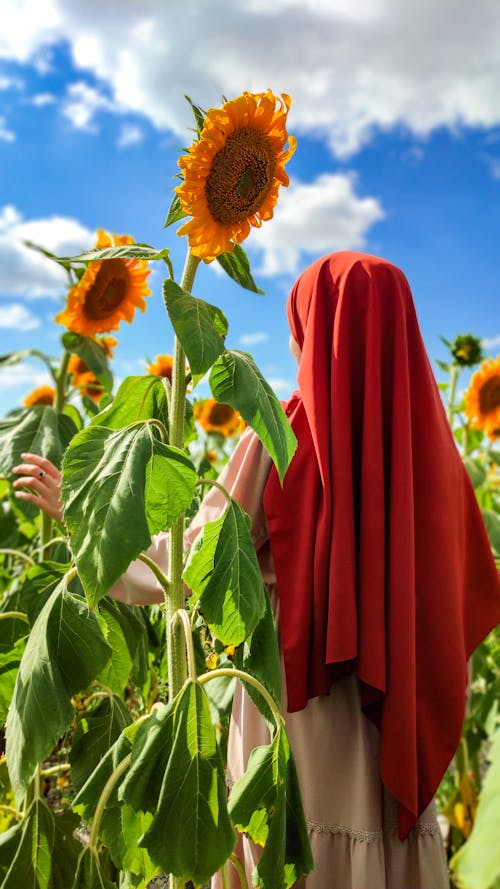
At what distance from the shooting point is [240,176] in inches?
49.6

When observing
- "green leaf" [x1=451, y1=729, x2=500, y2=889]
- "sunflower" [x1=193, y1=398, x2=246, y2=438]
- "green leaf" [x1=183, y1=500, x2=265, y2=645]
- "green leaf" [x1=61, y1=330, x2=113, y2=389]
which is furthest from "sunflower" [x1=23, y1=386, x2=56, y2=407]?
"green leaf" [x1=451, y1=729, x2=500, y2=889]

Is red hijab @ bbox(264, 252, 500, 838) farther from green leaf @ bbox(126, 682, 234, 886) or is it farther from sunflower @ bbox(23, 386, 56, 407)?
sunflower @ bbox(23, 386, 56, 407)

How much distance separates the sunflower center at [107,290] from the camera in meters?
2.06

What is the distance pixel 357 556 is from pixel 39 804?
2.77ft

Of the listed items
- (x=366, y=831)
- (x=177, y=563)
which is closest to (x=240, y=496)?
(x=177, y=563)

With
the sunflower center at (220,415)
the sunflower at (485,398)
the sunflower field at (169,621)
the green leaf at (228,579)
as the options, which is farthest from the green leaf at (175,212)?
the sunflower center at (220,415)

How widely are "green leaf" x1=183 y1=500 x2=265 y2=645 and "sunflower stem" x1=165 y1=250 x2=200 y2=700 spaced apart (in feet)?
0.16

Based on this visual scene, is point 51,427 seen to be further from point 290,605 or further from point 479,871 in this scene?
point 479,871

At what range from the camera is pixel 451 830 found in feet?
8.93

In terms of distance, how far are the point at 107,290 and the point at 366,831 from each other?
1492 mm

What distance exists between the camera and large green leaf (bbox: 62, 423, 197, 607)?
1.01m

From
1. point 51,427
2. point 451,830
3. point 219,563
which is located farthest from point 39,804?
point 451,830

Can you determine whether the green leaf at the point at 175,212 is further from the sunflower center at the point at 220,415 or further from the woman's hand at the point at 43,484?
the sunflower center at the point at 220,415

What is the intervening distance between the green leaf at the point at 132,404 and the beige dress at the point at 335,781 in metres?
0.33
